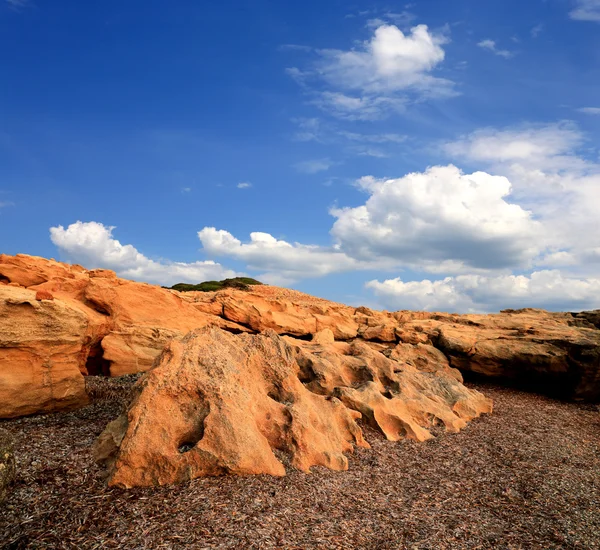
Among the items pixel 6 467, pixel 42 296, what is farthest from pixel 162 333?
pixel 6 467

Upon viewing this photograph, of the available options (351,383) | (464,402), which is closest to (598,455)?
(464,402)

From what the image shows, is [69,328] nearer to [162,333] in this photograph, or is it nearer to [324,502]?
[162,333]

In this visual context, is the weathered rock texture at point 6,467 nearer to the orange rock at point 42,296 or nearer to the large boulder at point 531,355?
the orange rock at point 42,296

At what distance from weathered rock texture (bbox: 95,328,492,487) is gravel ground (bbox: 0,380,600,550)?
343 mm

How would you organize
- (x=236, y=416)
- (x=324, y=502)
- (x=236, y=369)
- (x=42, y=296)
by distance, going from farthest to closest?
1. (x=42, y=296)
2. (x=236, y=369)
3. (x=236, y=416)
4. (x=324, y=502)

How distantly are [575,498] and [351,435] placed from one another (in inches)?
201

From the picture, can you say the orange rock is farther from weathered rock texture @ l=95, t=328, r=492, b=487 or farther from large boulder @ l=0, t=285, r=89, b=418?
weathered rock texture @ l=95, t=328, r=492, b=487

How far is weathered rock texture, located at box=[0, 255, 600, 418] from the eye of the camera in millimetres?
11383

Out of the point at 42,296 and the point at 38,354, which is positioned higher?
the point at 42,296

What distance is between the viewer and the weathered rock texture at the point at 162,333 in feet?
37.3

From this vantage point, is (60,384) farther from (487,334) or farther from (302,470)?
(487,334)

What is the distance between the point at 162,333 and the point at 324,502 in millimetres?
9632

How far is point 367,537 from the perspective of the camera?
23.7 feet

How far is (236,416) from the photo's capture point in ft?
28.2
